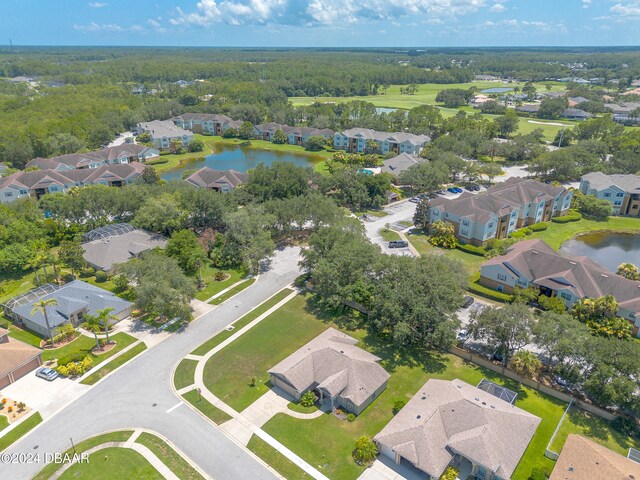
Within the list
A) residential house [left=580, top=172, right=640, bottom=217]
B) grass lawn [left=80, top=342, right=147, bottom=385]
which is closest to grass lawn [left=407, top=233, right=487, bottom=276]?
residential house [left=580, top=172, right=640, bottom=217]

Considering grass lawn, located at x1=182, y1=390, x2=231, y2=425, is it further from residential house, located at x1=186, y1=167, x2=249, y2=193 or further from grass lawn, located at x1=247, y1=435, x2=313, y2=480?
residential house, located at x1=186, y1=167, x2=249, y2=193

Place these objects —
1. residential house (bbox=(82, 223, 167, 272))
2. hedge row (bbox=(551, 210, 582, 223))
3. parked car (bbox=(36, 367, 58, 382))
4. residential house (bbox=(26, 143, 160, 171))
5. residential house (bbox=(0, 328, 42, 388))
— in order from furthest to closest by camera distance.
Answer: residential house (bbox=(26, 143, 160, 171)) < hedge row (bbox=(551, 210, 582, 223)) < residential house (bbox=(82, 223, 167, 272)) < parked car (bbox=(36, 367, 58, 382)) < residential house (bbox=(0, 328, 42, 388))

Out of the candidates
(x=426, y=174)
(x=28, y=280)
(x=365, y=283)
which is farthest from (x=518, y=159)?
(x=28, y=280)

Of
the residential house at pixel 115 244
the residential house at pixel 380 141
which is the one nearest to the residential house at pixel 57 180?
the residential house at pixel 115 244

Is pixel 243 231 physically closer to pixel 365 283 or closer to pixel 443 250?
pixel 365 283

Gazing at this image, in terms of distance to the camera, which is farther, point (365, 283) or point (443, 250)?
point (443, 250)

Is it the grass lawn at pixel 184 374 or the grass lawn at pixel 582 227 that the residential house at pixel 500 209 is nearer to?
the grass lawn at pixel 582 227
